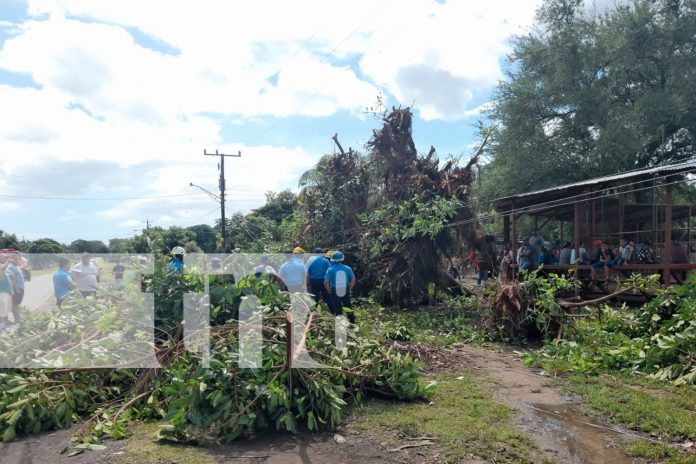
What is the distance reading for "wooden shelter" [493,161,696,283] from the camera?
1080 centimetres

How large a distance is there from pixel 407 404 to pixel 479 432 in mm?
1046

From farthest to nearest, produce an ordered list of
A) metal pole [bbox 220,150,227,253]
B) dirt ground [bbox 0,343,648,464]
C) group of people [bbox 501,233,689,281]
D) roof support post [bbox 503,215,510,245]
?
metal pole [bbox 220,150,227,253] → roof support post [bbox 503,215,510,245] → group of people [bbox 501,233,689,281] → dirt ground [bbox 0,343,648,464]

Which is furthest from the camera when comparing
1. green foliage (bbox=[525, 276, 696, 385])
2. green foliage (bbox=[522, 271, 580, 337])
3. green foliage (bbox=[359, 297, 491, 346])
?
green foliage (bbox=[359, 297, 491, 346])

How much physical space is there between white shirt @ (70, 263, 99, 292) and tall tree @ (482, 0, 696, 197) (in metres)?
14.5

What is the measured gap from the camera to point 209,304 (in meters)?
6.06

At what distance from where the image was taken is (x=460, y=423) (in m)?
4.88

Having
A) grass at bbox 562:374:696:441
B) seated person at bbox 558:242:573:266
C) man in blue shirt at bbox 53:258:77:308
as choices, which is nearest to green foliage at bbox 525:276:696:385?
grass at bbox 562:374:696:441

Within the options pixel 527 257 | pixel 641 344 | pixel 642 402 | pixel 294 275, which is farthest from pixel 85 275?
pixel 527 257

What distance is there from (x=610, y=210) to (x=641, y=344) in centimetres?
941

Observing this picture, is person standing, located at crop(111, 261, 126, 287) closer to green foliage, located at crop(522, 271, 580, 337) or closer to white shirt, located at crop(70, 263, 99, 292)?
white shirt, located at crop(70, 263, 99, 292)

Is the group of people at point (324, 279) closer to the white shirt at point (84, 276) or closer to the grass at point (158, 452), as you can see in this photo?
the white shirt at point (84, 276)

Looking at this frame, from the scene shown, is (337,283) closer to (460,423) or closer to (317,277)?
(317,277)

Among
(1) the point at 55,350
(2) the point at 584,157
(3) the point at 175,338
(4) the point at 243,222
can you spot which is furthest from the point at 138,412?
(4) the point at 243,222

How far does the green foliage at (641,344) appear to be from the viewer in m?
6.22
